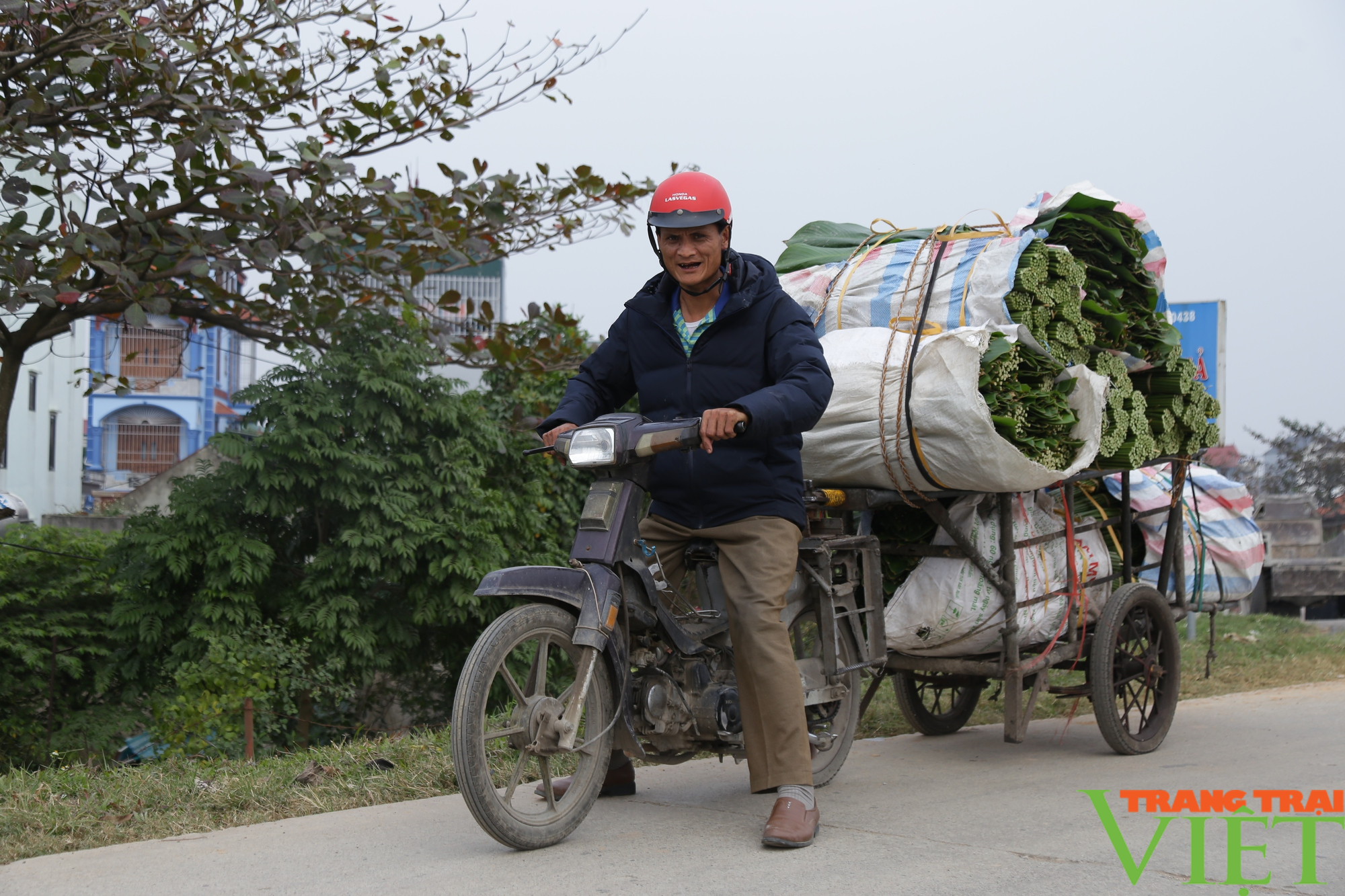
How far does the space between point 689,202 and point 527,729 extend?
1.67 metres

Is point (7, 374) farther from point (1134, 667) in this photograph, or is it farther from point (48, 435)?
point (48, 435)

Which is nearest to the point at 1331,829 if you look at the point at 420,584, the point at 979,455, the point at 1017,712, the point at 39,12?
the point at 1017,712

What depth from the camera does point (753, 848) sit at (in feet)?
11.7

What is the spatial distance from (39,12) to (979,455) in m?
4.61

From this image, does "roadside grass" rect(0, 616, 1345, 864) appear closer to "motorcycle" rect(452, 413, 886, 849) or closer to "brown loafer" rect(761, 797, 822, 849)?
"motorcycle" rect(452, 413, 886, 849)

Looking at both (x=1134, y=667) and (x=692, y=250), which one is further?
(x=1134, y=667)

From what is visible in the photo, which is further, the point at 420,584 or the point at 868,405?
the point at 420,584

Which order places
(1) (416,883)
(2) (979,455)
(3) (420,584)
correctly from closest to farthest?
1. (1) (416,883)
2. (2) (979,455)
3. (3) (420,584)

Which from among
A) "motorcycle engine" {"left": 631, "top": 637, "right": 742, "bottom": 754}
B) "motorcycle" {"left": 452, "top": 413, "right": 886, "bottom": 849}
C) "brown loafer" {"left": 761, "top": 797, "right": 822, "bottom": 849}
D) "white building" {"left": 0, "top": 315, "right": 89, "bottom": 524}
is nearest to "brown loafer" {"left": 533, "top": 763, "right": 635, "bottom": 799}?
"motorcycle" {"left": 452, "top": 413, "right": 886, "bottom": 849}

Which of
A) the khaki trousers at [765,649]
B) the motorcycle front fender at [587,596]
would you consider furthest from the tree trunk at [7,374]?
the khaki trousers at [765,649]

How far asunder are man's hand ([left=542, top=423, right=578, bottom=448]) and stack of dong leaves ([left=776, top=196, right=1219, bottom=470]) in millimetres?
1680

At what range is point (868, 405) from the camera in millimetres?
4605

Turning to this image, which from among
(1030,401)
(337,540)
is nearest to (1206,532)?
(1030,401)

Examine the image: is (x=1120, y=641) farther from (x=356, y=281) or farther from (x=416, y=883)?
(x=356, y=281)
